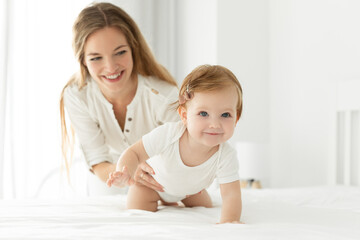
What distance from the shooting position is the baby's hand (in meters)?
1.08

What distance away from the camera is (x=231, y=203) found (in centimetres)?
117

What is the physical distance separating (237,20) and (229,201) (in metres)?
2.18

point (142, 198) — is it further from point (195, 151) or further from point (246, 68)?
point (246, 68)

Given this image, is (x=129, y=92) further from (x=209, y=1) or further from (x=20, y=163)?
(x=209, y=1)

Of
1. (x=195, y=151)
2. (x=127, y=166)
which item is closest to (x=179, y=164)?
(x=195, y=151)

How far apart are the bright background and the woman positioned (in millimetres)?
1029

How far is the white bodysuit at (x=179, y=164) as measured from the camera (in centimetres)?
125

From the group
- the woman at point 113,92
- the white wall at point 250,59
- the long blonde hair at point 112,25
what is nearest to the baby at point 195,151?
the woman at point 113,92

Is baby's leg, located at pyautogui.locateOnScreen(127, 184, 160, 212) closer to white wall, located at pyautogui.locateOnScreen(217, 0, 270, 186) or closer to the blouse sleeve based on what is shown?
the blouse sleeve

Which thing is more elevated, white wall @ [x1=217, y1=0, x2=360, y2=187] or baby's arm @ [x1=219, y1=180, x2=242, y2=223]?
white wall @ [x1=217, y1=0, x2=360, y2=187]

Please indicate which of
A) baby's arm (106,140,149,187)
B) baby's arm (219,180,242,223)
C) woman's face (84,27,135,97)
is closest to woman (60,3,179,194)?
woman's face (84,27,135,97)

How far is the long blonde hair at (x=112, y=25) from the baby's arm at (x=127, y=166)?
55cm

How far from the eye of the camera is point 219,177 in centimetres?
125

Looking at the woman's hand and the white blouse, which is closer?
the woman's hand
